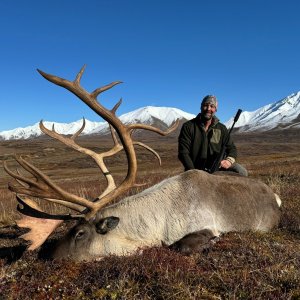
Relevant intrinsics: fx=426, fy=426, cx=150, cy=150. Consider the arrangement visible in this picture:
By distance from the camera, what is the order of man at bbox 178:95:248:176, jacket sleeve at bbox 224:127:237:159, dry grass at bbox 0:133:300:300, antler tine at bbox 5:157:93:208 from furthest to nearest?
jacket sleeve at bbox 224:127:237:159
man at bbox 178:95:248:176
antler tine at bbox 5:157:93:208
dry grass at bbox 0:133:300:300

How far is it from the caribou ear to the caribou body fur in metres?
0.01

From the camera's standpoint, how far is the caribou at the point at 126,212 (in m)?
5.94

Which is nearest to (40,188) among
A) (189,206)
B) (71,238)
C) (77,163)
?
(71,238)

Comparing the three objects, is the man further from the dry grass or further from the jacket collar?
the dry grass

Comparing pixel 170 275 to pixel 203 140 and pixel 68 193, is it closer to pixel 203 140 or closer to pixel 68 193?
pixel 68 193

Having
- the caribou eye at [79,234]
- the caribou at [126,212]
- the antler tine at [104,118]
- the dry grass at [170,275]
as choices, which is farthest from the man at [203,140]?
the caribou eye at [79,234]

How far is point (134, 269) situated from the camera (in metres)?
4.60

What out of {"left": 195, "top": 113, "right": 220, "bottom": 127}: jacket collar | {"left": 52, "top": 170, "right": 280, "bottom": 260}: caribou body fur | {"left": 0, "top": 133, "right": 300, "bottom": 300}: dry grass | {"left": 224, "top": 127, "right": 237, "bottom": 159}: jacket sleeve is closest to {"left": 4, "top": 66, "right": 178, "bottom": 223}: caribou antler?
{"left": 52, "top": 170, "right": 280, "bottom": 260}: caribou body fur

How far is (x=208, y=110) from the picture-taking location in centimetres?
877

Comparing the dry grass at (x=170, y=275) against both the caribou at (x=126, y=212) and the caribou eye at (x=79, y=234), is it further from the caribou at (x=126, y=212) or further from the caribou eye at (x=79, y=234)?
the caribou eye at (x=79, y=234)

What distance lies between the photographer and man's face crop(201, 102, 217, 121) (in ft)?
28.8

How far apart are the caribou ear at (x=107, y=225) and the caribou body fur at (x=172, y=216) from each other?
1 cm

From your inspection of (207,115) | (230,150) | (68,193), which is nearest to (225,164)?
(230,150)

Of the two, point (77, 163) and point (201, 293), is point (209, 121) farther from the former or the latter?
point (77, 163)
